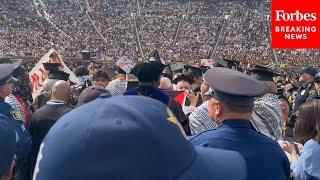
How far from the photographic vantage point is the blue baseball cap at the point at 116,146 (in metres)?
1.08

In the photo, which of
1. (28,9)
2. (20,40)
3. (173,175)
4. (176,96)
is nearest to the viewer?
(173,175)

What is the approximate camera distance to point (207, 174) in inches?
47.8

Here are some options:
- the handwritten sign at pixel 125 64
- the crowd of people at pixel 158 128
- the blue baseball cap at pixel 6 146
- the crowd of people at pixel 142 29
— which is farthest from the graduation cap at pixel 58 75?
the crowd of people at pixel 142 29

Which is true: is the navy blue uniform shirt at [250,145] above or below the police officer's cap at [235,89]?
below

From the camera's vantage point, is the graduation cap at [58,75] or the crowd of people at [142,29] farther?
the crowd of people at [142,29]

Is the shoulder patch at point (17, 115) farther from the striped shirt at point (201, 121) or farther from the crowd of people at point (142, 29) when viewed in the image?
the crowd of people at point (142, 29)

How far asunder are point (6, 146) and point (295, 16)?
300 inches

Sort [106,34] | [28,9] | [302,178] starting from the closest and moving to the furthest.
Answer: [302,178], [106,34], [28,9]

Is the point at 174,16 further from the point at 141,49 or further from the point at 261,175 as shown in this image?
the point at 261,175

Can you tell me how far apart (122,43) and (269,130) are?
3860cm

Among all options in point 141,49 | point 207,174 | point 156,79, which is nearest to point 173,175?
point 207,174

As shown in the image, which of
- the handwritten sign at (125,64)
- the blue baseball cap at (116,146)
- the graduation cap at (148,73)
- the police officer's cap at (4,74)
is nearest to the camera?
the blue baseball cap at (116,146)

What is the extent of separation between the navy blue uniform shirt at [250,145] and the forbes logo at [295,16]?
6739 mm

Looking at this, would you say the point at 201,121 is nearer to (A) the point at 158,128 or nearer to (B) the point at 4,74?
(B) the point at 4,74
